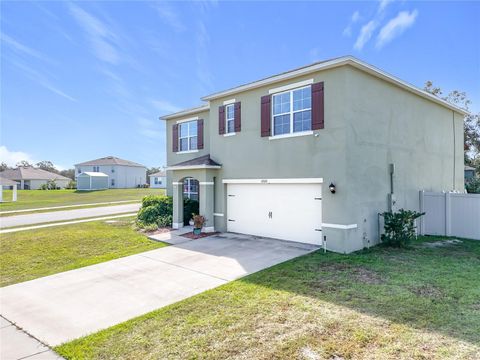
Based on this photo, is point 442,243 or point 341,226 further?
point 442,243

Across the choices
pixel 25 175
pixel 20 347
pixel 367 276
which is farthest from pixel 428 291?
pixel 25 175

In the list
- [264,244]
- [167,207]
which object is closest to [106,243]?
[167,207]

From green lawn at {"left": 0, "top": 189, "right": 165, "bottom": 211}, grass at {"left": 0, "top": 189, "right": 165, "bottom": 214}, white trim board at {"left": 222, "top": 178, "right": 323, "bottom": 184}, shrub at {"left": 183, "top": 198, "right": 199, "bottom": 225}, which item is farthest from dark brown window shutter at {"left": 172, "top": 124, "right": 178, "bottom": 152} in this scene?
green lawn at {"left": 0, "top": 189, "right": 165, "bottom": 211}

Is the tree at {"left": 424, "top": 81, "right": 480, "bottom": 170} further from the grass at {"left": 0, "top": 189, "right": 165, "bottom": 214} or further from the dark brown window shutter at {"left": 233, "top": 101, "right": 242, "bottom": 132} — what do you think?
the grass at {"left": 0, "top": 189, "right": 165, "bottom": 214}

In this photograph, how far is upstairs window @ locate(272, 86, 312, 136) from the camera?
35.3ft

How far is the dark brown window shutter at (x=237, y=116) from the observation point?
12.9 m

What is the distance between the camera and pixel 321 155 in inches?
402

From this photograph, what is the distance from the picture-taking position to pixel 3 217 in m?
21.0

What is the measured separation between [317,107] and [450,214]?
7.97m

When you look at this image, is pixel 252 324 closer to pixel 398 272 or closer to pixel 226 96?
pixel 398 272

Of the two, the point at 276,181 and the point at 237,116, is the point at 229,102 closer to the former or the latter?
the point at 237,116

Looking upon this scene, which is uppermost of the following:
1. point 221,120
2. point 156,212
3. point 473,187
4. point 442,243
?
point 221,120

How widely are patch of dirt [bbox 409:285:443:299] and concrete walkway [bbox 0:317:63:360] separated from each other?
262 inches

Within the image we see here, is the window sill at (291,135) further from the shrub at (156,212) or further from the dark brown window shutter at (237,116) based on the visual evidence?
the shrub at (156,212)
